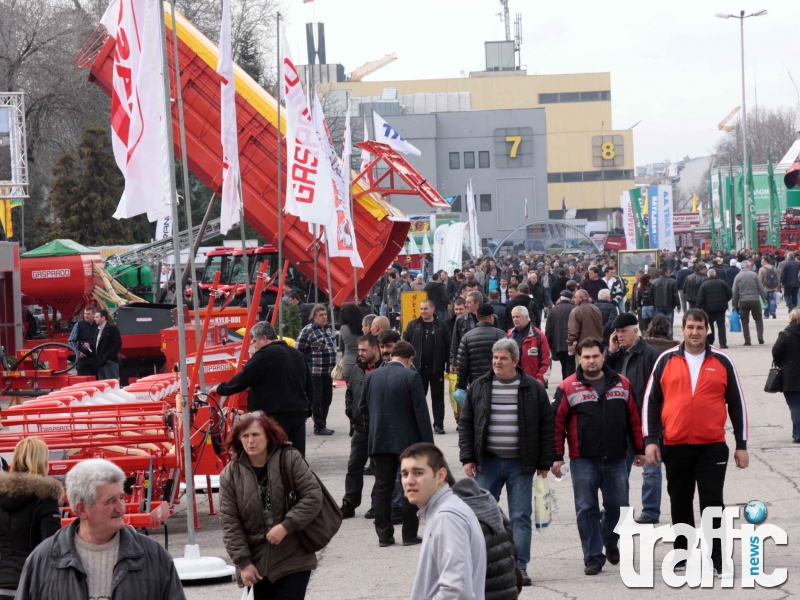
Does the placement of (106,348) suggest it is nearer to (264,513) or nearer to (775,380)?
(775,380)

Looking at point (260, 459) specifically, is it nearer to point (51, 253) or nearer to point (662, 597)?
point (662, 597)

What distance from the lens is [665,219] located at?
45406 millimetres

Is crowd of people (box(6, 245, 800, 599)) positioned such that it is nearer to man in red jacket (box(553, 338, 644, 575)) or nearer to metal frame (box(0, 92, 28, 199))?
man in red jacket (box(553, 338, 644, 575))

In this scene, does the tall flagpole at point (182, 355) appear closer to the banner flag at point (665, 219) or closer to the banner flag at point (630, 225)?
the banner flag at point (665, 219)

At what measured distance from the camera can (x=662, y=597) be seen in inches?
283

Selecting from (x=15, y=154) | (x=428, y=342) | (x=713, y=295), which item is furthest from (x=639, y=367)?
(x=15, y=154)

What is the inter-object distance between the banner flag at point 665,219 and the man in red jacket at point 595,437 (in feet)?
125

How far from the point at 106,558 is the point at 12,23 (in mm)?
34942

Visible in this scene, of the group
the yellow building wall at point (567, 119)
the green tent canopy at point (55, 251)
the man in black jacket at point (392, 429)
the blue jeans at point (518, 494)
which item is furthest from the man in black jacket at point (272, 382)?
the yellow building wall at point (567, 119)

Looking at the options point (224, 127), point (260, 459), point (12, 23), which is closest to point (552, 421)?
point (260, 459)

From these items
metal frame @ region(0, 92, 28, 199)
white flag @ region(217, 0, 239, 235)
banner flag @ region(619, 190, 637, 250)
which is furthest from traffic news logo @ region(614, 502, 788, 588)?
banner flag @ region(619, 190, 637, 250)

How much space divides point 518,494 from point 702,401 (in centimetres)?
135

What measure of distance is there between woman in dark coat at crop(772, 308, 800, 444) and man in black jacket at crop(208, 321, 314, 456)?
5.82 metres

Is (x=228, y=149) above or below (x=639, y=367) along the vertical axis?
above
